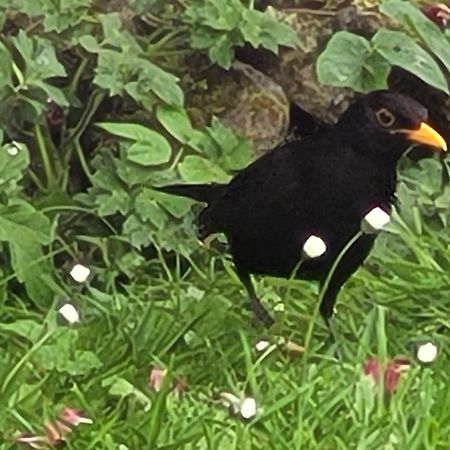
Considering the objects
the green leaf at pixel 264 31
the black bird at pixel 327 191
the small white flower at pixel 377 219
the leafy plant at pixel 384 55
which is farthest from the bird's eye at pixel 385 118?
the green leaf at pixel 264 31

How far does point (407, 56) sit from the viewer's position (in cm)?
469

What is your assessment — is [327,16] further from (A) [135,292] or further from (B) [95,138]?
(A) [135,292]

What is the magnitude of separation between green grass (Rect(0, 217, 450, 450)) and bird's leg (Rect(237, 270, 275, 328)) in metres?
0.03

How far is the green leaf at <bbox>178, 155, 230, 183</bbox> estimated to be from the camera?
14.8 feet

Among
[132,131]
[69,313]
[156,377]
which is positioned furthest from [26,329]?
[132,131]

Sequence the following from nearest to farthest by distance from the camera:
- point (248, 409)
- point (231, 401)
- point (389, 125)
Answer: point (248, 409), point (231, 401), point (389, 125)

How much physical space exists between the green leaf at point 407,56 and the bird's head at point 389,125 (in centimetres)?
64

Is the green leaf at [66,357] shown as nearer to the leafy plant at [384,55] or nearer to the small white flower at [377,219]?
the small white flower at [377,219]

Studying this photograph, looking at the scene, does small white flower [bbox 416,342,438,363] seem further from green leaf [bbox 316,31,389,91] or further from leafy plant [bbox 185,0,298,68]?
leafy plant [bbox 185,0,298,68]

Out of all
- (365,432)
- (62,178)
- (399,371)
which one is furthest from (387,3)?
(365,432)

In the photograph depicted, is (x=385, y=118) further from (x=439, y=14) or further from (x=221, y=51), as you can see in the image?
(x=439, y=14)

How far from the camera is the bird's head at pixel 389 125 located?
396 centimetres

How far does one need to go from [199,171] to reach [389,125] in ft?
2.36

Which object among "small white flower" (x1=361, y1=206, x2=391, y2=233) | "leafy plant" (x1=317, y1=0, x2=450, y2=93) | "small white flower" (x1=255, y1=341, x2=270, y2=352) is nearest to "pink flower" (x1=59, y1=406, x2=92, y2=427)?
"small white flower" (x1=255, y1=341, x2=270, y2=352)
